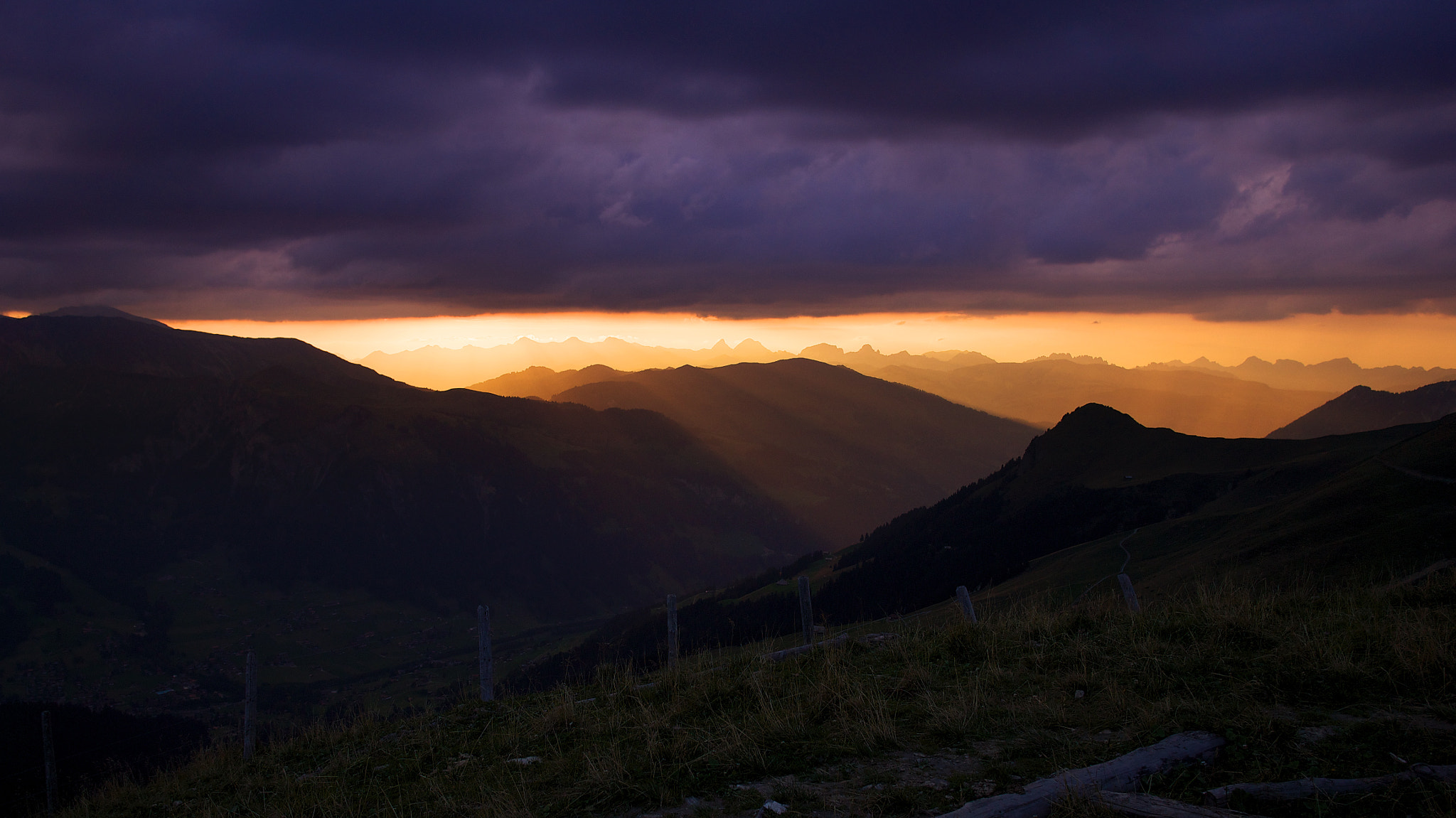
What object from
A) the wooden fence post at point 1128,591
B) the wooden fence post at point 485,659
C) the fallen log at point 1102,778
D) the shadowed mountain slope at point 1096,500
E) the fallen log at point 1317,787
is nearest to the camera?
the fallen log at point 1102,778

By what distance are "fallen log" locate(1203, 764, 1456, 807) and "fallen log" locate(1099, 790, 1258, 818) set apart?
410 millimetres

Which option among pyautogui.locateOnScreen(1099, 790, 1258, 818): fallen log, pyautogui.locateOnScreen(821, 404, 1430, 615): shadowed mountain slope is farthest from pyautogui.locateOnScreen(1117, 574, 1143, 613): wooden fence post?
pyautogui.locateOnScreen(821, 404, 1430, 615): shadowed mountain slope

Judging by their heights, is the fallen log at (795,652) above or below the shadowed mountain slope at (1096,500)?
above

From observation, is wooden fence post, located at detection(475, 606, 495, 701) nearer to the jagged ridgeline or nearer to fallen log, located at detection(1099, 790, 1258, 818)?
the jagged ridgeline

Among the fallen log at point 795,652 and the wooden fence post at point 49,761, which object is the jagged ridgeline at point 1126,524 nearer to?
the fallen log at point 795,652

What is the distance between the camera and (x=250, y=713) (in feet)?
61.9

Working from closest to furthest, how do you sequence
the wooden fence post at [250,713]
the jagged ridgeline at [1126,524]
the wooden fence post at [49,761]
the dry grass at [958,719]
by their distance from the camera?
the dry grass at [958,719] < the wooden fence post at [250,713] < the wooden fence post at [49,761] < the jagged ridgeline at [1126,524]

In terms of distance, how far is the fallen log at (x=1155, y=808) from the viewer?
5992 mm

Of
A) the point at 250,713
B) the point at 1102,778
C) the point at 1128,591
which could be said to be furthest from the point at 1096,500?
the point at 1102,778

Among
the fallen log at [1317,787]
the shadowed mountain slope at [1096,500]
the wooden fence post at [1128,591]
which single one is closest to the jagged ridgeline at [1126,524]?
the shadowed mountain slope at [1096,500]

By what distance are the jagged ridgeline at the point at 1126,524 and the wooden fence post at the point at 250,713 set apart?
6765mm

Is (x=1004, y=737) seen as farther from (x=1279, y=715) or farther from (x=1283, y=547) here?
(x=1283, y=547)

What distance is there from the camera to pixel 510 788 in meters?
9.31

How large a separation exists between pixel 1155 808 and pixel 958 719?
3381mm
